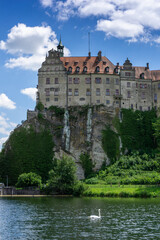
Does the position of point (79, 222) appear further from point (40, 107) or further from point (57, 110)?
point (40, 107)

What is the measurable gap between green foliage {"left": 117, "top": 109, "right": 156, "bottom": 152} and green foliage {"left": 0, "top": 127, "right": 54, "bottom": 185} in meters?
19.2

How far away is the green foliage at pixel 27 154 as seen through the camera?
282ft

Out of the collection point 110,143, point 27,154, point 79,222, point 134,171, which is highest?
point 110,143

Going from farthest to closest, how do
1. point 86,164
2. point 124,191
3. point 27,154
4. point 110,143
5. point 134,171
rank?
point 110,143, point 86,164, point 27,154, point 134,171, point 124,191

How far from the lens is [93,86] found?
94.2 m

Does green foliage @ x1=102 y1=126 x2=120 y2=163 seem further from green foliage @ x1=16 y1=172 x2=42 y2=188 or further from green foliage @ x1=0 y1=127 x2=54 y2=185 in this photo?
green foliage @ x1=16 y1=172 x2=42 y2=188

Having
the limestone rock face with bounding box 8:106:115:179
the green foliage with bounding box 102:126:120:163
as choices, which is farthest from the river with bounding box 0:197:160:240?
the limestone rock face with bounding box 8:106:115:179

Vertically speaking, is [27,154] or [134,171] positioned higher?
[27,154]

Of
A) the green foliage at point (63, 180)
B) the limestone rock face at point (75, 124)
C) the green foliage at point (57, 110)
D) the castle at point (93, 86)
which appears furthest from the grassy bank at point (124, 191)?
the castle at point (93, 86)

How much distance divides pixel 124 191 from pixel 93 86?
115ft

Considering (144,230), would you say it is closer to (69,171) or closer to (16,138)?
(69,171)

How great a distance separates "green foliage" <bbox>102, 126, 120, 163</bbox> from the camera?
296ft

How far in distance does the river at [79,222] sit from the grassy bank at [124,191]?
11910mm

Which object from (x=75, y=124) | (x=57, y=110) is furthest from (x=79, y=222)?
(x=57, y=110)
